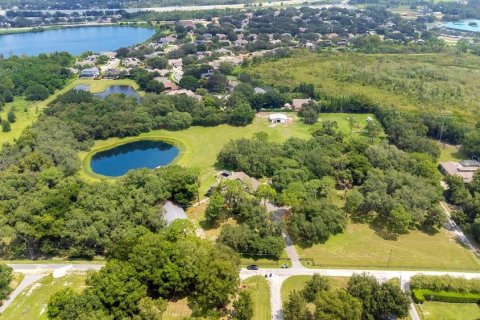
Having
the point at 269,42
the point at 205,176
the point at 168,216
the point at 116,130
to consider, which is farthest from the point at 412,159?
the point at 269,42

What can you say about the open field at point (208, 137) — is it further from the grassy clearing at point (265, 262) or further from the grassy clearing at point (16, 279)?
the grassy clearing at point (16, 279)

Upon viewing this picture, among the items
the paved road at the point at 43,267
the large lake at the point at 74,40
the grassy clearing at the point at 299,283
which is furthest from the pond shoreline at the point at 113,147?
the large lake at the point at 74,40

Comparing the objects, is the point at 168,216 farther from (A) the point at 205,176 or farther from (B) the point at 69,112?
(B) the point at 69,112

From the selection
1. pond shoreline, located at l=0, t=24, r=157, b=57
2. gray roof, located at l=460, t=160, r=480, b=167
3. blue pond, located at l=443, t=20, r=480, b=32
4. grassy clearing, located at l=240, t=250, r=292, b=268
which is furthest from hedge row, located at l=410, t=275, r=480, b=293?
blue pond, located at l=443, t=20, r=480, b=32

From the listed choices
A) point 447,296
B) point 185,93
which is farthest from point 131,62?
point 447,296

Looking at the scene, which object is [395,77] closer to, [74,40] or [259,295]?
[259,295]
